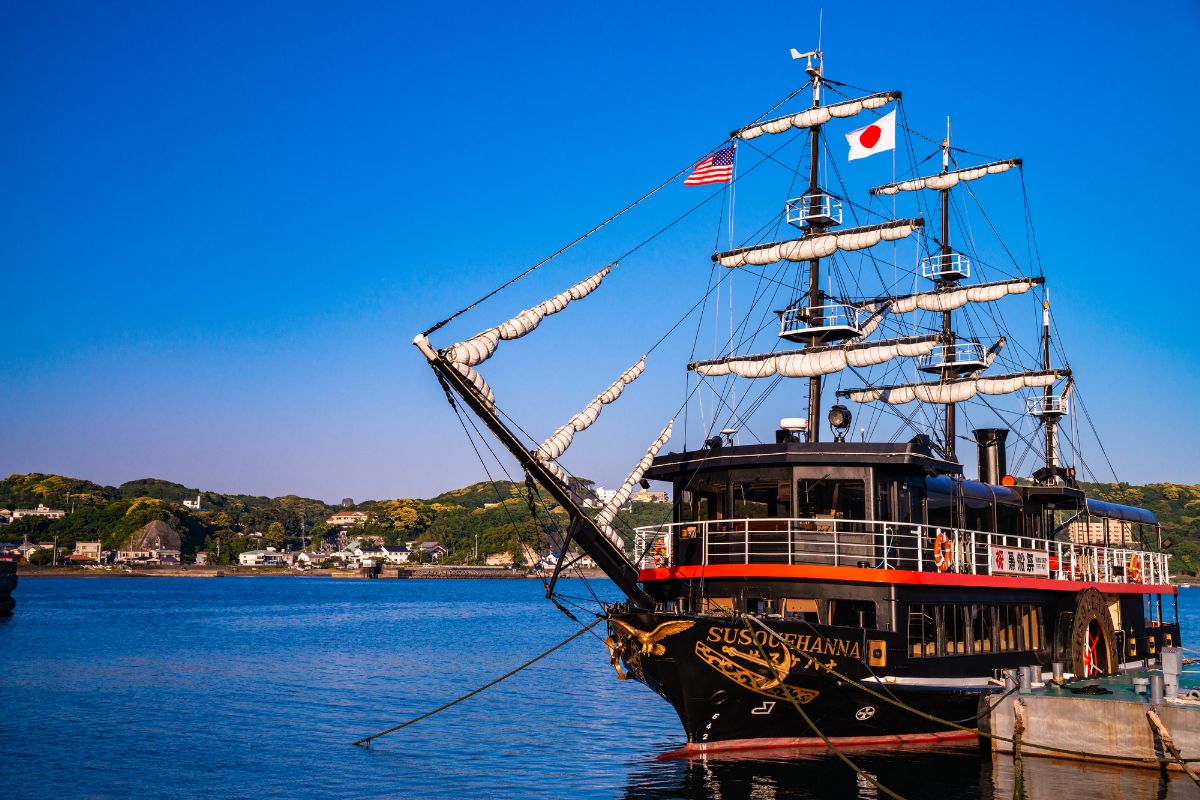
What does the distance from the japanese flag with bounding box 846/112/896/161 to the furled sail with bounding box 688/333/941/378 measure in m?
5.99

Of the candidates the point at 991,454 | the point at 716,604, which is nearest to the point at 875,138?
the point at 991,454

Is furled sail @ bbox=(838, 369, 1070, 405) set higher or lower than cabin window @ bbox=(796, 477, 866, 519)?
higher

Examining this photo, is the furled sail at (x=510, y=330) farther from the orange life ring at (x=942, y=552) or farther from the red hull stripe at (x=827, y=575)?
the orange life ring at (x=942, y=552)

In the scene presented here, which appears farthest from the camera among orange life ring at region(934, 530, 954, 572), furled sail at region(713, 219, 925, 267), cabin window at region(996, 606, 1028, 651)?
furled sail at region(713, 219, 925, 267)

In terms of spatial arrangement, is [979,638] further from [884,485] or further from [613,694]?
[613,694]

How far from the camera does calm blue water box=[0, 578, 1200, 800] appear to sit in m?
22.6

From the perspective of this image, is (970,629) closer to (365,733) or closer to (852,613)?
(852,613)

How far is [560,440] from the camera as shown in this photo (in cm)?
2230

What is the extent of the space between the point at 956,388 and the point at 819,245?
17.9 m

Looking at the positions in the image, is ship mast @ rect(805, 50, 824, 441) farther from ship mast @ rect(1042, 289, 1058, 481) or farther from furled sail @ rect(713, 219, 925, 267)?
ship mast @ rect(1042, 289, 1058, 481)

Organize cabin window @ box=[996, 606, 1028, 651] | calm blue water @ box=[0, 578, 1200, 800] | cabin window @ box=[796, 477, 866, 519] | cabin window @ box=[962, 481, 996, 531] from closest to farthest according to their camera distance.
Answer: calm blue water @ box=[0, 578, 1200, 800]
cabin window @ box=[796, 477, 866, 519]
cabin window @ box=[996, 606, 1028, 651]
cabin window @ box=[962, 481, 996, 531]

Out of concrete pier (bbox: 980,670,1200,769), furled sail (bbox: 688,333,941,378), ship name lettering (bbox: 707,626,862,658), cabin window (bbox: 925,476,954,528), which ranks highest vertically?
furled sail (bbox: 688,333,941,378)

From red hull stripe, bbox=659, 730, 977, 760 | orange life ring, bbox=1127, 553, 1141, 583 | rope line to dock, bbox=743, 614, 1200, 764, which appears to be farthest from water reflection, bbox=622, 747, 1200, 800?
orange life ring, bbox=1127, 553, 1141, 583

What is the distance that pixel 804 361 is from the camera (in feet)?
105
